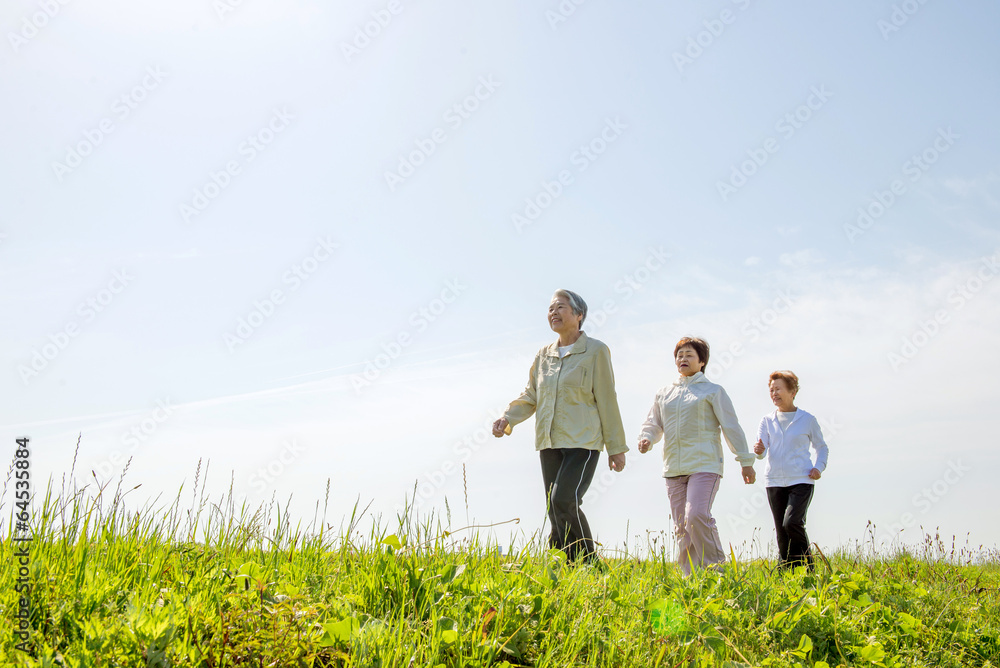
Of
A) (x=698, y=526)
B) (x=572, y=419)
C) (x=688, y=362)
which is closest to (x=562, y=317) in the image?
(x=572, y=419)

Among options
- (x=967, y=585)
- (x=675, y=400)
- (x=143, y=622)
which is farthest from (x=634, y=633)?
(x=967, y=585)

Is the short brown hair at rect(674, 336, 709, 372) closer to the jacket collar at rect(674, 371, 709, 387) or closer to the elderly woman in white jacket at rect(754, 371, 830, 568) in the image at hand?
the jacket collar at rect(674, 371, 709, 387)

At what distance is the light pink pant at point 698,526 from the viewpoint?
5781mm

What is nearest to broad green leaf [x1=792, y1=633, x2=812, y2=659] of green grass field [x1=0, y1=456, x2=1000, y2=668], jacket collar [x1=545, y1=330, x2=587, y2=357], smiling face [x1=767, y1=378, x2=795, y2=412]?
green grass field [x1=0, y1=456, x2=1000, y2=668]

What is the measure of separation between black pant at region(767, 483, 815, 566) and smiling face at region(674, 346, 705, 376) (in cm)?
159

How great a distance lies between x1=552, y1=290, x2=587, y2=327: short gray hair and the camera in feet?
20.8

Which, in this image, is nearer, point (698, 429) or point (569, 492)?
point (569, 492)

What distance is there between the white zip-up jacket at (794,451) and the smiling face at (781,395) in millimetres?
116

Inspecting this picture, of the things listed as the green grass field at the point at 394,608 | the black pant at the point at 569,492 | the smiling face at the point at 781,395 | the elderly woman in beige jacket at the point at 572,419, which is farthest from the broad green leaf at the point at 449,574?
the smiling face at the point at 781,395

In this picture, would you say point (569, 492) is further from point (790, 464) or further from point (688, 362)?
point (790, 464)

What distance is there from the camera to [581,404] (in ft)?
19.6

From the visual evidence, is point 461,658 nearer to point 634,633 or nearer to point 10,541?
point 634,633

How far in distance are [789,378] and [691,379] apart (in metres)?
1.57

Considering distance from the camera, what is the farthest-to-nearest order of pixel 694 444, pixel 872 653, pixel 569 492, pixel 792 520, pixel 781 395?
pixel 781 395 → pixel 792 520 → pixel 694 444 → pixel 569 492 → pixel 872 653
